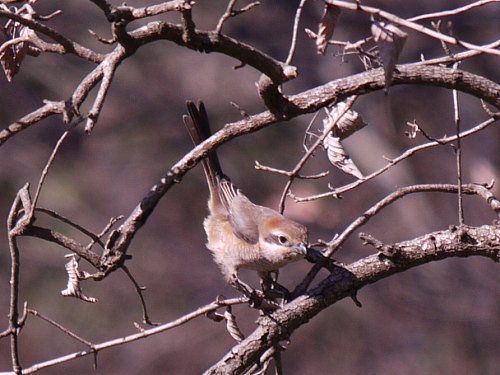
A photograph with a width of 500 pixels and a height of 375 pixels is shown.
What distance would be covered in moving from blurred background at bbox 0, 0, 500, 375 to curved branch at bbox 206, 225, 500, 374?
187 inches

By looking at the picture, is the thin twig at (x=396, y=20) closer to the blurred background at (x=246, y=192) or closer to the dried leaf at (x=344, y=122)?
the dried leaf at (x=344, y=122)

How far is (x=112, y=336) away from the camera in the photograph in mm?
8711

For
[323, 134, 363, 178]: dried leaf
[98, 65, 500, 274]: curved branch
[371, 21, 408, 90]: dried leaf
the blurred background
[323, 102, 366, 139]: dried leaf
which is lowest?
the blurred background

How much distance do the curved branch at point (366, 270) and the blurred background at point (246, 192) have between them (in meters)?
4.76

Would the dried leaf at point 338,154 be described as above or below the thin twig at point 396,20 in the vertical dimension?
below

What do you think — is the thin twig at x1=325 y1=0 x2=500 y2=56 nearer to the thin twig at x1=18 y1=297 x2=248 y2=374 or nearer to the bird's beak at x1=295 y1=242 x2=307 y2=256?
the thin twig at x1=18 y1=297 x2=248 y2=374

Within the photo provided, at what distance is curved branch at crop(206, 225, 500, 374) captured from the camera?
2.66 meters

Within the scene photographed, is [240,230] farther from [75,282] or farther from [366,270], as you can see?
[75,282]

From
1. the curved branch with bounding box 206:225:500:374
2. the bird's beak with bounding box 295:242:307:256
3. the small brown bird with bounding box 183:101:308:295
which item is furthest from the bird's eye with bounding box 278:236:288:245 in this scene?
the curved branch with bounding box 206:225:500:374

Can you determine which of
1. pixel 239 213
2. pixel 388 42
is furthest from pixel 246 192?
pixel 388 42

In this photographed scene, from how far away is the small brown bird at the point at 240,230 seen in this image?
373cm

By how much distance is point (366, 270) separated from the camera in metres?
2.77

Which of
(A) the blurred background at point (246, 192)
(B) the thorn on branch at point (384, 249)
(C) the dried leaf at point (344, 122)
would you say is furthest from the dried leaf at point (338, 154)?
(A) the blurred background at point (246, 192)

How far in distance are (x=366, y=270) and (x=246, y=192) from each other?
640cm
